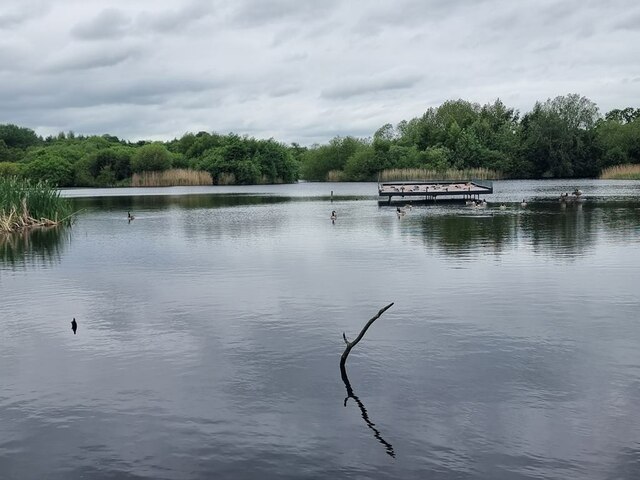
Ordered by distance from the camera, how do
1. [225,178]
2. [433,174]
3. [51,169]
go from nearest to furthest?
[433,174], [51,169], [225,178]

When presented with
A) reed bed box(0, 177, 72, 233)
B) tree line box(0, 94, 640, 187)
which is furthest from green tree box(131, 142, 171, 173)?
reed bed box(0, 177, 72, 233)

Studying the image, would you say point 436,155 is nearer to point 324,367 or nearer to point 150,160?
point 150,160

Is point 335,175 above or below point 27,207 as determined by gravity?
above

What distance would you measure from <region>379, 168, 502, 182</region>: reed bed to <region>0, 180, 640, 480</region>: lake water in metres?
108

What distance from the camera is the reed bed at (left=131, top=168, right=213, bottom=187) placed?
15012 centimetres

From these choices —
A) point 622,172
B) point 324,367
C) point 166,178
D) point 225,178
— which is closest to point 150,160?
point 166,178

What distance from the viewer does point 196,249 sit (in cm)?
3922

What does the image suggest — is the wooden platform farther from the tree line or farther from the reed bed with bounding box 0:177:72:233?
the tree line

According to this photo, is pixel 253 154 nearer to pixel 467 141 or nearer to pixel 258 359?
pixel 467 141

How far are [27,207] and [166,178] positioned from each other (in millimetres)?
99065

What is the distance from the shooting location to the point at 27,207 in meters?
52.2

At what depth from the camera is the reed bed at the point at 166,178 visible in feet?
493

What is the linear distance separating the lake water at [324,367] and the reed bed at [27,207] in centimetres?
1687

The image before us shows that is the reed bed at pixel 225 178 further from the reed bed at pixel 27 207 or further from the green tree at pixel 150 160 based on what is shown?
the reed bed at pixel 27 207
